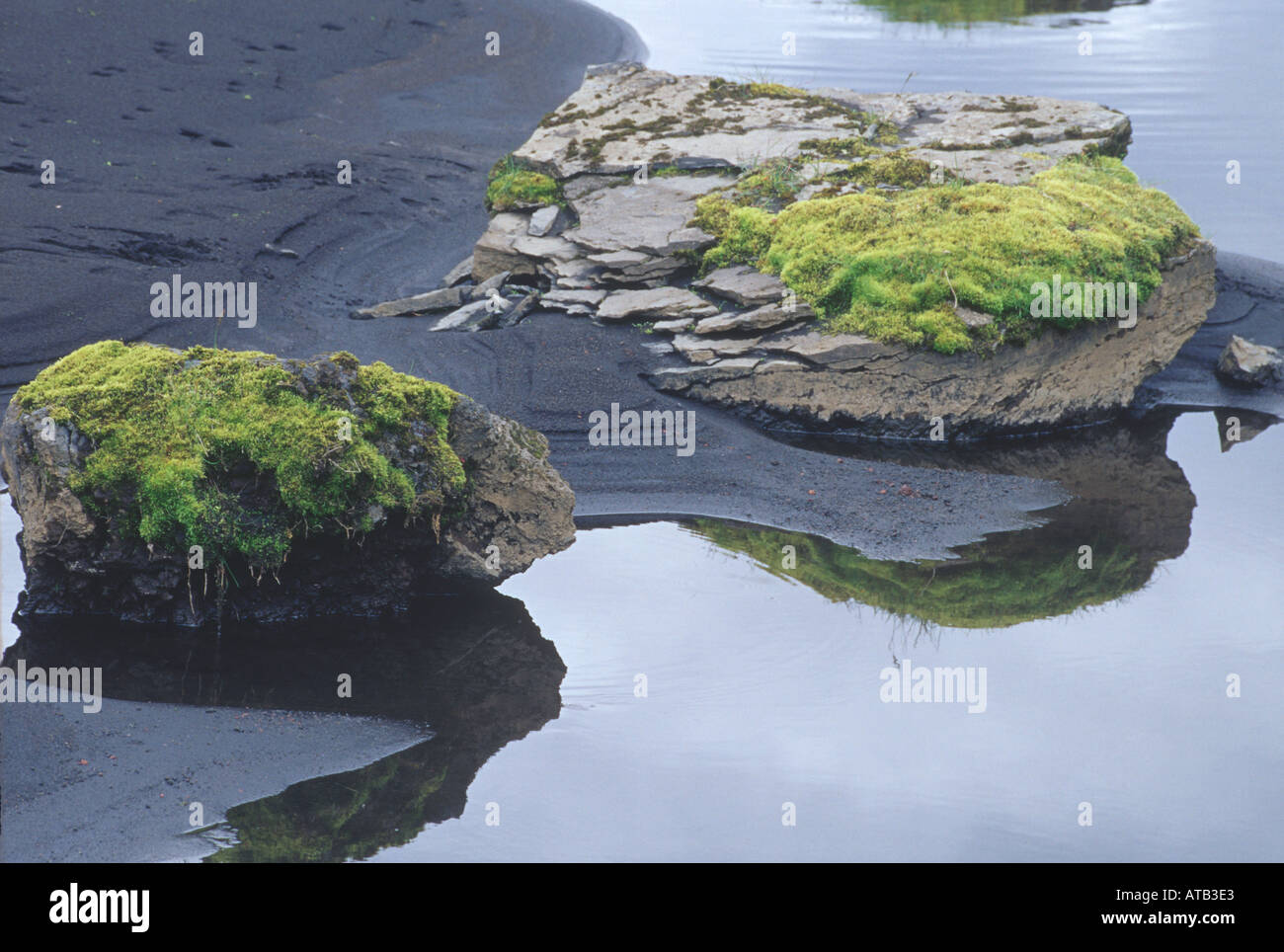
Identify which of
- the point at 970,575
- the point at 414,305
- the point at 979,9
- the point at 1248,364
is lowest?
the point at 970,575

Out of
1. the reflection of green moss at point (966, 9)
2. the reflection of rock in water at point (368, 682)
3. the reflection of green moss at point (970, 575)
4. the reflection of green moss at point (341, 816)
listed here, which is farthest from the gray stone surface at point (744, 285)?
the reflection of green moss at point (966, 9)

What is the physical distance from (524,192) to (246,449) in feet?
25.8

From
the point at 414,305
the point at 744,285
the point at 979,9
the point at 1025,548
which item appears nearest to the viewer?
the point at 1025,548

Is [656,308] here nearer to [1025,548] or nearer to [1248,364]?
[1025,548]

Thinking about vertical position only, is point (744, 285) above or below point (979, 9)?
below

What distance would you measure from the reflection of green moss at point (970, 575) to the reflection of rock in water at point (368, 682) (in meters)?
2.28

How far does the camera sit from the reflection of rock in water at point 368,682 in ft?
20.8

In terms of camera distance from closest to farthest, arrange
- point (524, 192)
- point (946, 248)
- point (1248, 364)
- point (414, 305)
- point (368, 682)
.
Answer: point (368, 682)
point (946, 248)
point (1248, 364)
point (414, 305)
point (524, 192)

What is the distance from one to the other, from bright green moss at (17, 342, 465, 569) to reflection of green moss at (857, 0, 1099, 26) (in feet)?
101

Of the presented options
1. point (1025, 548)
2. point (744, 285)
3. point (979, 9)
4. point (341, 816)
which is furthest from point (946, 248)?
point (979, 9)

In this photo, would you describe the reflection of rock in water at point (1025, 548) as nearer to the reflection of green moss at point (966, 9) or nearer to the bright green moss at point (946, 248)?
the bright green moss at point (946, 248)

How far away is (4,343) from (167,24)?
13.8 metres

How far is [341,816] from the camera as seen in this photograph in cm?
632

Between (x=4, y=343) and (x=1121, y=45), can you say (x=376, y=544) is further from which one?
(x=1121, y=45)
